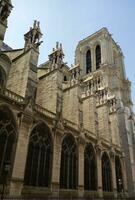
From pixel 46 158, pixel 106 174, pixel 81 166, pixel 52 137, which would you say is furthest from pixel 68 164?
pixel 106 174

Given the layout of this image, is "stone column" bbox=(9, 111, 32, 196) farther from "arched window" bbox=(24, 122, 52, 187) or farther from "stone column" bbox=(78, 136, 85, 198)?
"stone column" bbox=(78, 136, 85, 198)

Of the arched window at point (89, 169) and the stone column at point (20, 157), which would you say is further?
the arched window at point (89, 169)

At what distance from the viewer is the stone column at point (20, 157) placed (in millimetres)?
12344

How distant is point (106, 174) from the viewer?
74.9 ft

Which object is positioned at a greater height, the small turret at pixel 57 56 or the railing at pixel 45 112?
the small turret at pixel 57 56

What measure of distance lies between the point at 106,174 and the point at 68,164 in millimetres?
7418

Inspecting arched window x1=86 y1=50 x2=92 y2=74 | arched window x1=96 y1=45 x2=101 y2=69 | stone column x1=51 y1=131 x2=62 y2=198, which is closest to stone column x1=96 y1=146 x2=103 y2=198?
stone column x1=51 y1=131 x2=62 y2=198

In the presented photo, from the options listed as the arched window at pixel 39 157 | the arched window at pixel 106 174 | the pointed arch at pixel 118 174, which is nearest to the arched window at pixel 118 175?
the pointed arch at pixel 118 174

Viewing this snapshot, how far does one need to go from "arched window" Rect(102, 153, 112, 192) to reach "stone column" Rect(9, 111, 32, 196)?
11.9 metres

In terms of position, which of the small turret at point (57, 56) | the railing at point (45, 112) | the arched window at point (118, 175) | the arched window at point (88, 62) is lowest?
the arched window at point (118, 175)

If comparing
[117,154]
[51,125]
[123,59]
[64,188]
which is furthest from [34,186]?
[123,59]

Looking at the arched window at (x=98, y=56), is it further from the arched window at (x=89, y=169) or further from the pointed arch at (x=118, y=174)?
the arched window at (x=89, y=169)

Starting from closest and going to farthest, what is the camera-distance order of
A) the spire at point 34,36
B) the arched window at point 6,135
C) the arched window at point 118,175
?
1. the arched window at point 6,135
2. the spire at point 34,36
3. the arched window at point 118,175

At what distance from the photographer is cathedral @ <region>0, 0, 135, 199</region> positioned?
13.4 m
